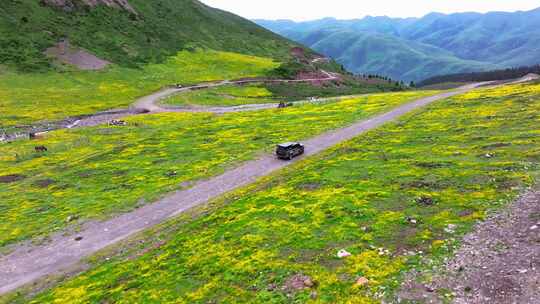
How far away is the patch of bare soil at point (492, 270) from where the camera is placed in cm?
1897

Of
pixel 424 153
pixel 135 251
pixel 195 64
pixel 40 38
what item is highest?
pixel 40 38

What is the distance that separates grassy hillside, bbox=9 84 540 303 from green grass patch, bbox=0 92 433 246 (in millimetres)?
11108

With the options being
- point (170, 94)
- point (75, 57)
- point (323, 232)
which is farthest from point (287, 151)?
point (75, 57)

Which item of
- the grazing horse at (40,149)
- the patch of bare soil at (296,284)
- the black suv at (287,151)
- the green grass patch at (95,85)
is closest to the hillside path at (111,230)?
the black suv at (287,151)

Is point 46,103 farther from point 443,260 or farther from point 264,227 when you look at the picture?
point 443,260

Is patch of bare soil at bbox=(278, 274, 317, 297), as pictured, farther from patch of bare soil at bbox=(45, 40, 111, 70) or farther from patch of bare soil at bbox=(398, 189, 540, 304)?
patch of bare soil at bbox=(45, 40, 111, 70)

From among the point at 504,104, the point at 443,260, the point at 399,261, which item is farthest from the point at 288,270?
the point at 504,104

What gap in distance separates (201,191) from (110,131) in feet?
150

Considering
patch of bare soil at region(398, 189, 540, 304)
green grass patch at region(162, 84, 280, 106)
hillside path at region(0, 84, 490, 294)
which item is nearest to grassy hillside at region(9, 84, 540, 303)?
patch of bare soil at region(398, 189, 540, 304)

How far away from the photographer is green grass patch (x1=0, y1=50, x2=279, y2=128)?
320 feet

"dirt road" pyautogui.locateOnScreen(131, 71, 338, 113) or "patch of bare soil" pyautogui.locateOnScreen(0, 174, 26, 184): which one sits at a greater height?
"dirt road" pyautogui.locateOnScreen(131, 71, 338, 113)

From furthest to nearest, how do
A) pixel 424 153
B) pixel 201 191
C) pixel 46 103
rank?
pixel 46 103
pixel 424 153
pixel 201 191

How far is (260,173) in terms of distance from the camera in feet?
153

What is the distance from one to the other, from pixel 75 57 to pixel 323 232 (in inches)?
5391
